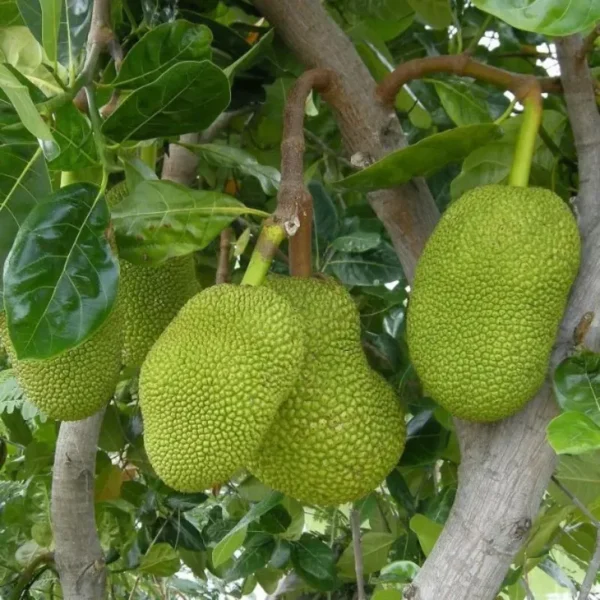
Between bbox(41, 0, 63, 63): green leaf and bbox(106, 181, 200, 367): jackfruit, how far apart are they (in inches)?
8.9

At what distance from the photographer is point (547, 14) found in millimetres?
510

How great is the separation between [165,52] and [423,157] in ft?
0.75

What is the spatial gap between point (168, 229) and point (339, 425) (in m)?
0.22

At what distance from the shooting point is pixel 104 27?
731mm

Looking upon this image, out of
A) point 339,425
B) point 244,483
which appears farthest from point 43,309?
point 244,483

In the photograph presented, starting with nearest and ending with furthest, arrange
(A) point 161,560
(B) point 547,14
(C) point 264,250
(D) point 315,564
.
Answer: (B) point 547,14 → (C) point 264,250 → (D) point 315,564 → (A) point 161,560

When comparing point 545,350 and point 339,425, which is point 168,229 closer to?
point 339,425

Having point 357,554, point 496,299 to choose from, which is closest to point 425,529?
point 357,554

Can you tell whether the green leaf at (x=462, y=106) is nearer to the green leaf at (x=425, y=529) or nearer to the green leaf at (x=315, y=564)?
the green leaf at (x=425, y=529)

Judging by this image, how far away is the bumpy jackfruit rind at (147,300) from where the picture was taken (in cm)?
83

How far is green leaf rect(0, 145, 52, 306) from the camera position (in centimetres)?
67

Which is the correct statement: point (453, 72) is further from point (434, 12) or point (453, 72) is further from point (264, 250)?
point (434, 12)

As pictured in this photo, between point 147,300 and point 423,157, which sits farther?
point 147,300

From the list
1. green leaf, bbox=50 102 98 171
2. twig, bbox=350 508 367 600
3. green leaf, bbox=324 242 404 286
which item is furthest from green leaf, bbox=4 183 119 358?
twig, bbox=350 508 367 600
